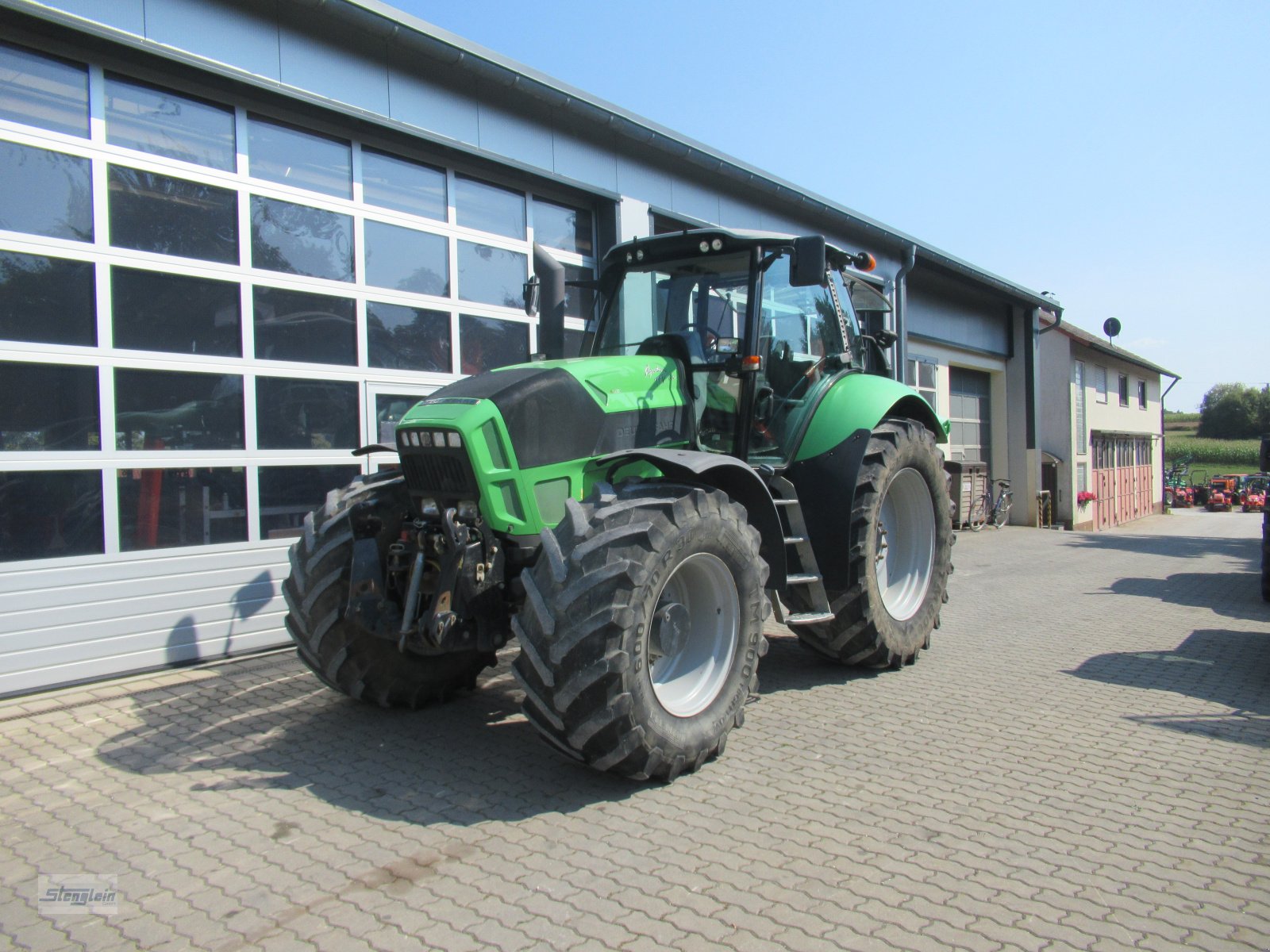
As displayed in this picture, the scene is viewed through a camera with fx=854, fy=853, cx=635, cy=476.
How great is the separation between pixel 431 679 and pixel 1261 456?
934cm

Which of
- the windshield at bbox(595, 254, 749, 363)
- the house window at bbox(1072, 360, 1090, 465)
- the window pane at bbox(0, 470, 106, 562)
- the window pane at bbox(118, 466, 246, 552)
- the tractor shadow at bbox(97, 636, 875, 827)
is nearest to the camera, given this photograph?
the tractor shadow at bbox(97, 636, 875, 827)

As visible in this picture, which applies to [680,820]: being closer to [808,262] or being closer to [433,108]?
[808,262]

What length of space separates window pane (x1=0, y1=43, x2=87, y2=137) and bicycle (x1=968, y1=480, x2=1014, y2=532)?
1614 cm

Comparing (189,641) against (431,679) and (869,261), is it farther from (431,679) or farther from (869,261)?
(869,261)

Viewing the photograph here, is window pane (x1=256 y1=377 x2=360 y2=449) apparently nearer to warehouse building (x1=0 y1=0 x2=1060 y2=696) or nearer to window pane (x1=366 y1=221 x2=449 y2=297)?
warehouse building (x1=0 y1=0 x2=1060 y2=696)

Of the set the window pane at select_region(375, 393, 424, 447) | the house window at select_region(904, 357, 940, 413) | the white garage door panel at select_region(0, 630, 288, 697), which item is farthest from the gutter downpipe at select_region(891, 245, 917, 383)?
the white garage door panel at select_region(0, 630, 288, 697)

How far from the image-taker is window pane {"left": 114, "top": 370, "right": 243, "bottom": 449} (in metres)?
5.66

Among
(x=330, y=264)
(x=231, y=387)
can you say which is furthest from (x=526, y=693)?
(x=330, y=264)

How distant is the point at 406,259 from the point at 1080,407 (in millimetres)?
20801

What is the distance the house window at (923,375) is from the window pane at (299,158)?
39.2ft

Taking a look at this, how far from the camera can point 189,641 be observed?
590cm

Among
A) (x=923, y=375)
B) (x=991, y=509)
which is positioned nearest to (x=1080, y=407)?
(x=991, y=509)

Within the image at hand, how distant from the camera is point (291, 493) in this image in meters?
6.56

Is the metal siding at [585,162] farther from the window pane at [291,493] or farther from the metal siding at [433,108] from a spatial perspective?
the window pane at [291,493]
